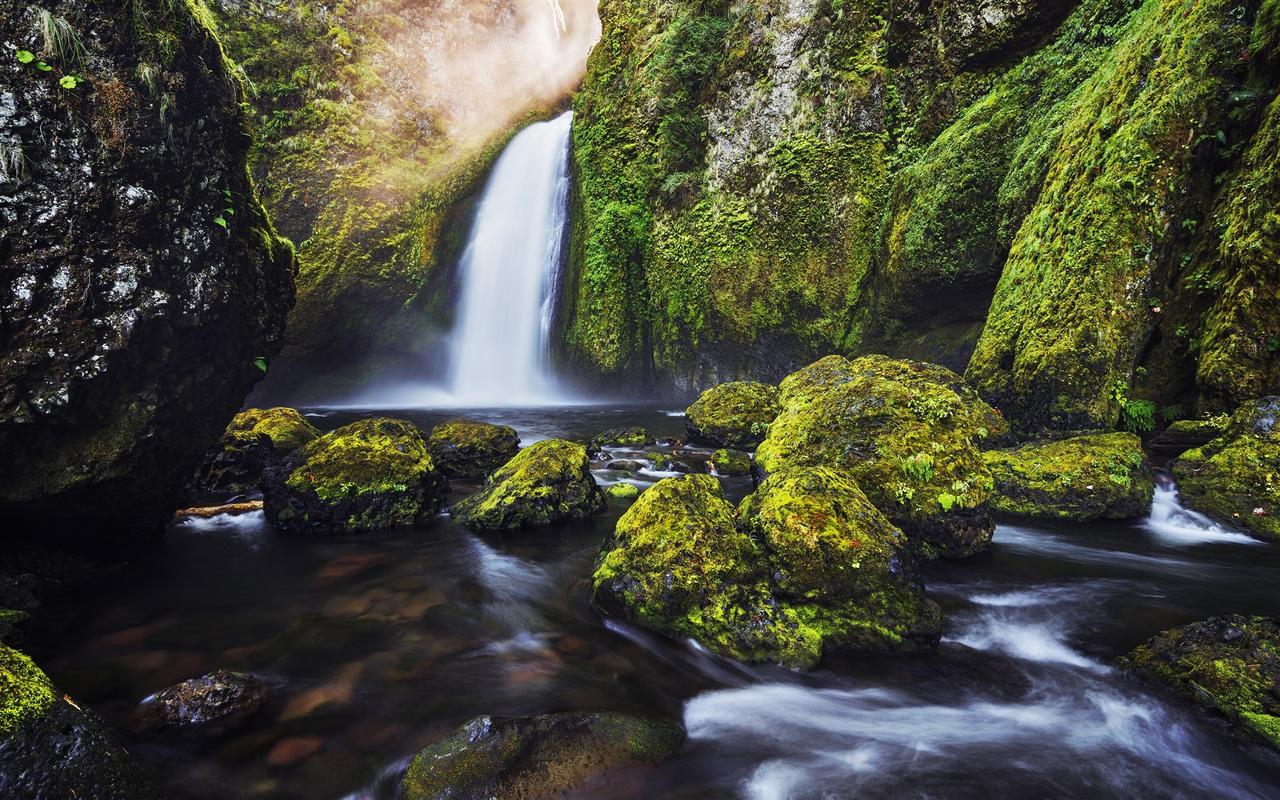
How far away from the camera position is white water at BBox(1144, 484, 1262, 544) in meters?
5.43

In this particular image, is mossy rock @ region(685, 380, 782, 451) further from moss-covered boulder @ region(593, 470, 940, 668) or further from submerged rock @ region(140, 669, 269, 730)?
submerged rock @ region(140, 669, 269, 730)

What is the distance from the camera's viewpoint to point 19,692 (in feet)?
6.25

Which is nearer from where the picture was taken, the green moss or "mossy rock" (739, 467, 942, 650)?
the green moss

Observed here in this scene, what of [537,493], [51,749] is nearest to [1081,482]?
[537,493]

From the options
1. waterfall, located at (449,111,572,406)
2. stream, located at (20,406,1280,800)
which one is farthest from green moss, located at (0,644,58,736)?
waterfall, located at (449,111,572,406)

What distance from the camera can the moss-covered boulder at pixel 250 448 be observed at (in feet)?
24.5

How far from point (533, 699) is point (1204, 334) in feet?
27.4

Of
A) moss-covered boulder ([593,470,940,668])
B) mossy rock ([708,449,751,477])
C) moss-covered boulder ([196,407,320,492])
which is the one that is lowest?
moss-covered boulder ([196,407,320,492])

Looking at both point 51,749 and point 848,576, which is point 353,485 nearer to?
point 51,749

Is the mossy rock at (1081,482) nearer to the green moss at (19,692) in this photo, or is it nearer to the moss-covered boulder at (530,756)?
the moss-covered boulder at (530,756)

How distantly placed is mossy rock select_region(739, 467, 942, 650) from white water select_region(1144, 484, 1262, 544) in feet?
12.7

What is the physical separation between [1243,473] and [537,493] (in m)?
7.34

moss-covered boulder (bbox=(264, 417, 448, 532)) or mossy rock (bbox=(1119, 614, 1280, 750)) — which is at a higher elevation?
mossy rock (bbox=(1119, 614, 1280, 750))

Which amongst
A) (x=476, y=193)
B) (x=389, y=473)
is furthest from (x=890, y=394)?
(x=476, y=193)
